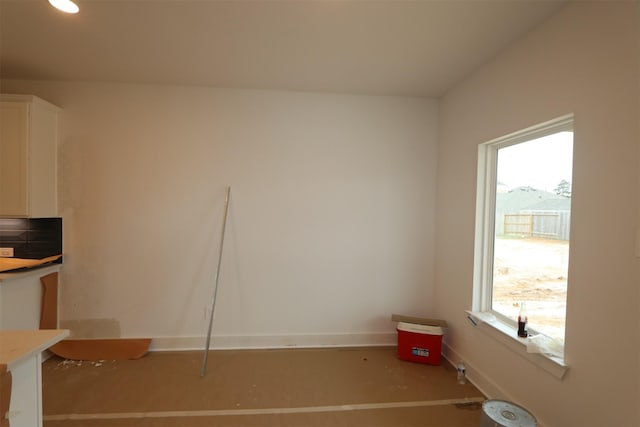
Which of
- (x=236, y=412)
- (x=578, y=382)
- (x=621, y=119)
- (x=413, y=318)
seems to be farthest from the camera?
(x=413, y=318)

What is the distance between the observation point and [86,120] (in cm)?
261

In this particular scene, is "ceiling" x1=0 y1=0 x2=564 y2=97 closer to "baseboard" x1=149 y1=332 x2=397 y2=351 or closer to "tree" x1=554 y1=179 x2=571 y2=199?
"tree" x1=554 y1=179 x2=571 y2=199

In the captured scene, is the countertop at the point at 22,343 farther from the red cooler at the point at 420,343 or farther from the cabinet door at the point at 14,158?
the red cooler at the point at 420,343

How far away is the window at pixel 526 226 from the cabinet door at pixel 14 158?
366 centimetres

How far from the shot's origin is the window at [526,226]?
169cm

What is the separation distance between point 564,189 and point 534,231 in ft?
1.17

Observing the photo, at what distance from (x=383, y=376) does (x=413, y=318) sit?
24.6 inches

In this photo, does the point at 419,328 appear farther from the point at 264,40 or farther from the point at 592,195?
the point at 264,40

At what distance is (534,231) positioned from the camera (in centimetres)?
191

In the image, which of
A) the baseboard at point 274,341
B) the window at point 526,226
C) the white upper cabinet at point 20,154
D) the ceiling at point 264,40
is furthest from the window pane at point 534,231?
the white upper cabinet at point 20,154

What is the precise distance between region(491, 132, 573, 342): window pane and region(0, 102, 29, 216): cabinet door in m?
3.80

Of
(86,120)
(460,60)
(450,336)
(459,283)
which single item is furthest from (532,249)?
(86,120)

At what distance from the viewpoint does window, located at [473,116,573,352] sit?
1694 mm

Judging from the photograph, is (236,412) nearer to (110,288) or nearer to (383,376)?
(383,376)
